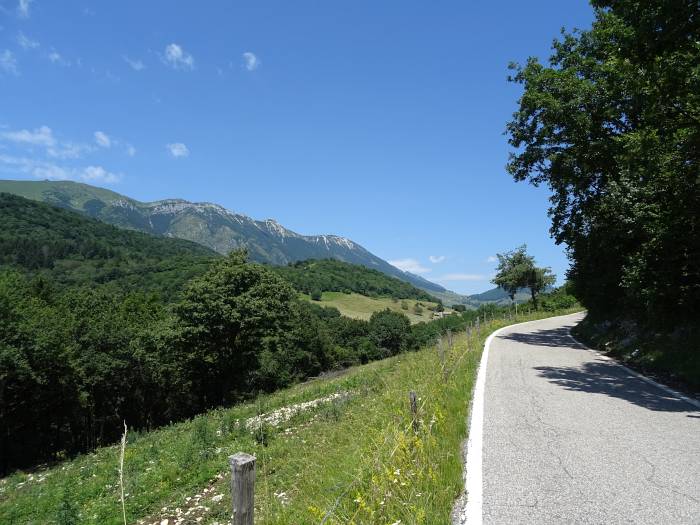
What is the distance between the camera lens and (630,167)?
46.0 feet

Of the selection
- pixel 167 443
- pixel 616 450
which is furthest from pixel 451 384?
pixel 167 443

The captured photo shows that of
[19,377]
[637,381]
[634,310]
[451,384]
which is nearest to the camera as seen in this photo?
[451,384]

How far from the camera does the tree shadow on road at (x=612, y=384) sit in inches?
346

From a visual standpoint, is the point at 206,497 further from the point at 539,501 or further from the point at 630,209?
the point at 630,209

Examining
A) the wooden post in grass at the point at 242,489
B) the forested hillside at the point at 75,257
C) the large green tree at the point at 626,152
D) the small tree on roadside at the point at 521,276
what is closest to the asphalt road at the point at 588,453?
the wooden post in grass at the point at 242,489

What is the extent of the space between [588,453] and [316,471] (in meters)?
3.99

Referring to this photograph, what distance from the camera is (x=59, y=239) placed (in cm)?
16650

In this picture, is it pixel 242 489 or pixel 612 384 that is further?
pixel 612 384

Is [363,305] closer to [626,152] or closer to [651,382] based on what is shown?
[626,152]

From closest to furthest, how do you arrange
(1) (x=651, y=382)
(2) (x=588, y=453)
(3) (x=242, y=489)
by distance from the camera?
(3) (x=242, y=489) < (2) (x=588, y=453) < (1) (x=651, y=382)

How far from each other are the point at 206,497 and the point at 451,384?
5.80 meters

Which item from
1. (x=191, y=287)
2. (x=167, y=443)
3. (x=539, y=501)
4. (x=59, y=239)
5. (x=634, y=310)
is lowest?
(x=167, y=443)

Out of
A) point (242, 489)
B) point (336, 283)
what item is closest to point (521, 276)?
point (242, 489)

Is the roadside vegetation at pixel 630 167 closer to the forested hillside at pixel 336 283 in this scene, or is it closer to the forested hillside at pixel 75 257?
the forested hillside at pixel 75 257
